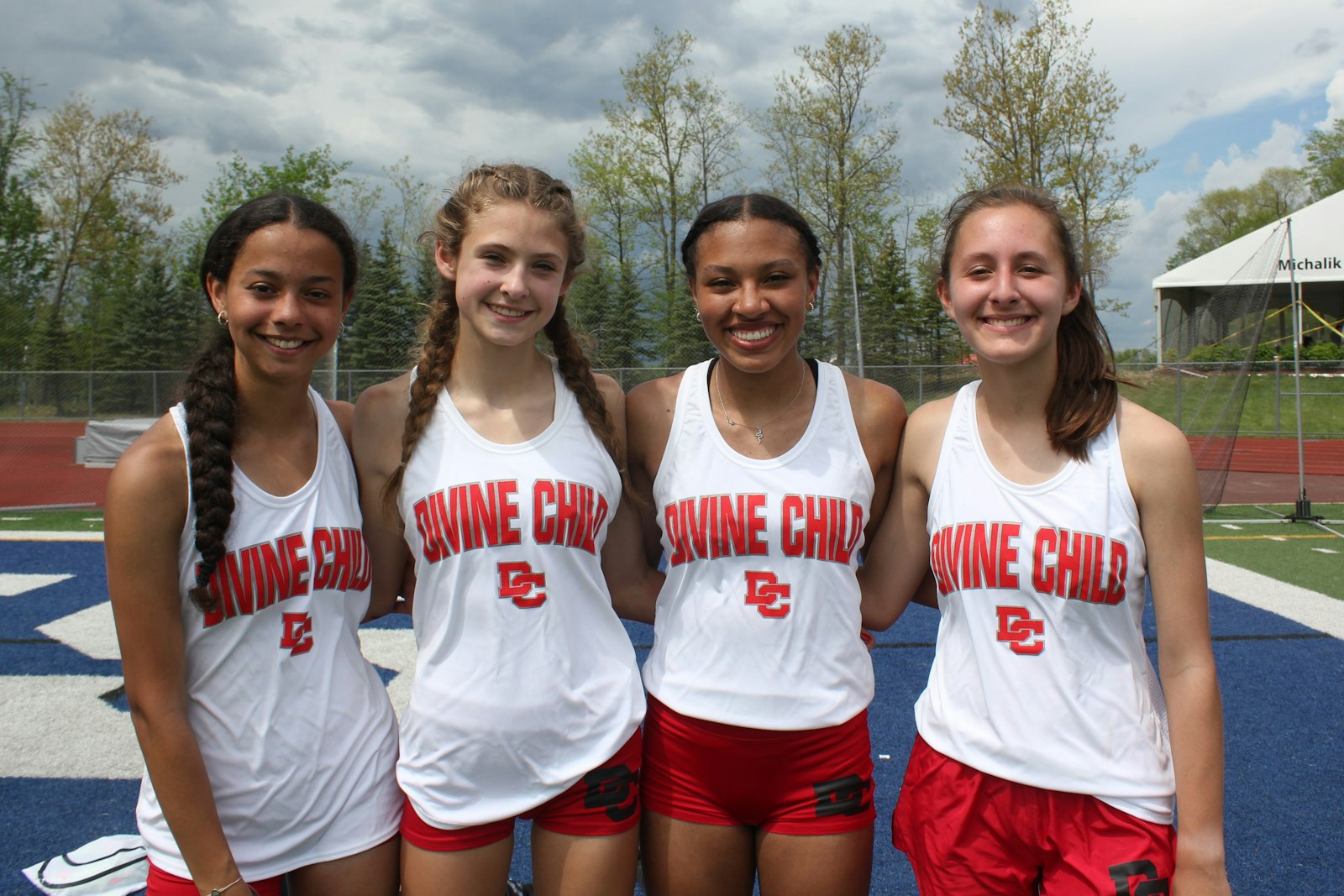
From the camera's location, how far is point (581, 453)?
2053 millimetres

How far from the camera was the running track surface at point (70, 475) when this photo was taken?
37.8ft

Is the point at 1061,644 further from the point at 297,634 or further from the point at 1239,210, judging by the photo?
the point at 1239,210

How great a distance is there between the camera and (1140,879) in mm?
1653

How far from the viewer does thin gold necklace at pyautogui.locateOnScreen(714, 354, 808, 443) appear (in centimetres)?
220

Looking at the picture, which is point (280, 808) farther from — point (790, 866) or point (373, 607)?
point (790, 866)

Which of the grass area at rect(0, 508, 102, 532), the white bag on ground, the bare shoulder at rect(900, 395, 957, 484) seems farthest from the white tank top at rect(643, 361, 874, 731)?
the grass area at rect(0, 508, 102, 532)

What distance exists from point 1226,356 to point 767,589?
1009 centimetres

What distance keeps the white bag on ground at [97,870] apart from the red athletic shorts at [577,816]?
5.50 ft

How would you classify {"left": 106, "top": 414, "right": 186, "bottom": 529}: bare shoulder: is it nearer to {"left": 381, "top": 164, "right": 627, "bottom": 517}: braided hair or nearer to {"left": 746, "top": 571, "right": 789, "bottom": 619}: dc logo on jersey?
{"left": 381, "top": 164, "right": 627, "bottom": 517}: braided hair

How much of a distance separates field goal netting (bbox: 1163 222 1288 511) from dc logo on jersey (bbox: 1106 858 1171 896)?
9126 millimetres

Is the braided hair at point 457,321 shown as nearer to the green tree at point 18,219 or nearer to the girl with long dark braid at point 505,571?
the girl with long dark braid at point 505,571

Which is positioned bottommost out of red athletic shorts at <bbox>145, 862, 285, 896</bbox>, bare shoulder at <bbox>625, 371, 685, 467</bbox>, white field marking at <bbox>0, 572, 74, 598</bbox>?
white field marking at <bbox>0, 572, 74, 598</bbox>

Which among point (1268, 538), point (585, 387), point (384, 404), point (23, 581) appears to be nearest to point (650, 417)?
point (585, 387)

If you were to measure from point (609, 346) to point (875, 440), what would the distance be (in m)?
18.2
